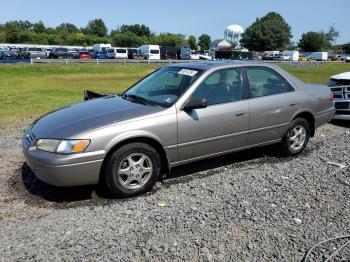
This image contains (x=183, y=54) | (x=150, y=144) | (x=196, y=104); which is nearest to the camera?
(x=150, y=144)

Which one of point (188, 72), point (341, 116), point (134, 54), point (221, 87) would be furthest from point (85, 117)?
point (134, 54)

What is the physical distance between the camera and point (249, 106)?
5273 mm

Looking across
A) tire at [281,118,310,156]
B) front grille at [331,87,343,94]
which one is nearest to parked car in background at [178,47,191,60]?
front grille at [331,87,343,94]

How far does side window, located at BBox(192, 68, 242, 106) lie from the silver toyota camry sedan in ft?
0.04

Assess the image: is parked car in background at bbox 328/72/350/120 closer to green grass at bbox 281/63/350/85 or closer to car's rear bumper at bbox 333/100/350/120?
car's rear bumper at bbox 333/100/350/120

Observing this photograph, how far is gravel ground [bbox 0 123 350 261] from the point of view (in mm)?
3357

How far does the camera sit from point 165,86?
5.20 metres

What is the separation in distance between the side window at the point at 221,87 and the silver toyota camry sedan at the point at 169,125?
0.04ft

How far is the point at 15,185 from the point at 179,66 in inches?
109

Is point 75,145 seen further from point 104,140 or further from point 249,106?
point 249,106

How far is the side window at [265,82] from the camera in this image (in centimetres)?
544

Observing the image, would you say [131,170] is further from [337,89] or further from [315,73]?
[315,73]

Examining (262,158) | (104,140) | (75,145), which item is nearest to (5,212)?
(75,145)

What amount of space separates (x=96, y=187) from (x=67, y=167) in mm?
811
